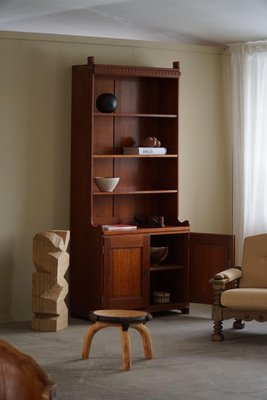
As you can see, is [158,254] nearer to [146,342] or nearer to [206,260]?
→ [206,260]

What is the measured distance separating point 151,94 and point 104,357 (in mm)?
3037

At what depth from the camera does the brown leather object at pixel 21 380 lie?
2572 millimetres

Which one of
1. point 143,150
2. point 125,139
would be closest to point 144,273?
point 143,150

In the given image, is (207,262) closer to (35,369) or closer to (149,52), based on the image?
(149,52)

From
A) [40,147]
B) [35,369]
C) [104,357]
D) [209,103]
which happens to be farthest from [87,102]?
[35,369]

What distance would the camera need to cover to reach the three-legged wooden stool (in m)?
6.20

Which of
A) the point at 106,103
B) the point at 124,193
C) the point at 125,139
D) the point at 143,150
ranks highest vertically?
the point at 106,103

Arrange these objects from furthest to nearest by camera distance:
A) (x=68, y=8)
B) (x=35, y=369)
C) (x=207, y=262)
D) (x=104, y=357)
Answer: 1. (x=207, y=262)
2. (x=68, y=8)
3. (x=104, y=357)
4. (x=35, y=369)

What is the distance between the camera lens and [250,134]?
8883 mm

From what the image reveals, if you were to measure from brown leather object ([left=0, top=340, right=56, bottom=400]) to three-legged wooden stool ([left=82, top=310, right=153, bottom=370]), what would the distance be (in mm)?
3600

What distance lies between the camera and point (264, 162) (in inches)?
347

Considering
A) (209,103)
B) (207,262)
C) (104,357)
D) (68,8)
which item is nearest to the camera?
(104,357)

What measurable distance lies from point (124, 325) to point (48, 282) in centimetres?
147

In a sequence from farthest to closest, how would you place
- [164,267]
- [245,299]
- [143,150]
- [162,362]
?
[164,267]
[143,150]
[245,299]
[162,362]
